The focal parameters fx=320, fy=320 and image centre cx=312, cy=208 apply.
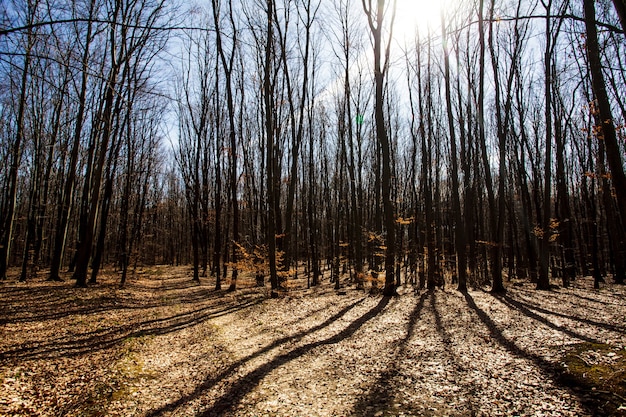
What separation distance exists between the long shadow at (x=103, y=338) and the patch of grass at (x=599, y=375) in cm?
802

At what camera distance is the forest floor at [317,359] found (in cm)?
406

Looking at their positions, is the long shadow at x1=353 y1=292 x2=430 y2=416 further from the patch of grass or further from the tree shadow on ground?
the tree shadow on ground

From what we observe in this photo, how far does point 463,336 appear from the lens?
22.1 feet

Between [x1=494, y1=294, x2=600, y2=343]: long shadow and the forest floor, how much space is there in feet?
0.15

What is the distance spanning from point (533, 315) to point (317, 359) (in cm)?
605

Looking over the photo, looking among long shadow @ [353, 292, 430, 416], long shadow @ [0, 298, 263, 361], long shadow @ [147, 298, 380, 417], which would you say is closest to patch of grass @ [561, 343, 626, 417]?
long shadow @ [353, 292, 430, 416]

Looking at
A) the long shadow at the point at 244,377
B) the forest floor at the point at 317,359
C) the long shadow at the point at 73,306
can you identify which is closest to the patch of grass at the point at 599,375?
the forest floor at the point at 317,359

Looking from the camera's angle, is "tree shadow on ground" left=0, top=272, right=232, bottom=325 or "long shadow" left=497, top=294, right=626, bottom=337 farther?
"tree shadow on ground" left=0, top=272, right=232, bottom=325

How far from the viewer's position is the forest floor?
4.06m

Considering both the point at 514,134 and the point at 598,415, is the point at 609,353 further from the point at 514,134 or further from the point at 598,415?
the point at 514,134

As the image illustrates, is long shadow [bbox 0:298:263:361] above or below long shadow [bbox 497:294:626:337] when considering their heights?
below

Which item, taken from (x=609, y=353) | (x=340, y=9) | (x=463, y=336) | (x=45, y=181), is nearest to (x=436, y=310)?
(x=463, y=336)

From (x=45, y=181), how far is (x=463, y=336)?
849 inches

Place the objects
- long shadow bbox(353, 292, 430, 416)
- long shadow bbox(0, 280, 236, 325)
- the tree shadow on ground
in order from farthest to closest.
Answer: the tree shadow on ground, long shadow bbox(0, 280, 236, 325), long shadow bbox(353, 292, 430, 416)
